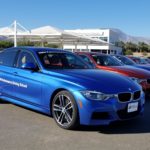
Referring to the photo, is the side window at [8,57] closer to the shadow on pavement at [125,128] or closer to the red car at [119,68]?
the red car at [119,68]

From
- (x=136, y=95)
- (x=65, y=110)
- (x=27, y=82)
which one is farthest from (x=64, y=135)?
(x=27, y=82)

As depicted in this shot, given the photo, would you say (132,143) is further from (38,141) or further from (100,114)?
(38,141)

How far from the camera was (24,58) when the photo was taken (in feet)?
24.6

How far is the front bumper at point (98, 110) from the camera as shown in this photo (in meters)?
5.68

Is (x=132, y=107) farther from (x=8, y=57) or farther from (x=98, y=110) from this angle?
(x=8, y=57)

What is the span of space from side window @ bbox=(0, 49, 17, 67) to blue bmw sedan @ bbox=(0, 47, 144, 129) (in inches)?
1.2

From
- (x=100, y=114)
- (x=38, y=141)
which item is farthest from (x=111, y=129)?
(x=38, y=141)

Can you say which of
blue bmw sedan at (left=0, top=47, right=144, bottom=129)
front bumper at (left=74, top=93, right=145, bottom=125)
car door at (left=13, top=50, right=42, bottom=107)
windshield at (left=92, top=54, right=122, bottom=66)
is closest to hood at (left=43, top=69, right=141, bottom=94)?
blue bmw sedan at (left=0, top=47, right=144, bottom=129)

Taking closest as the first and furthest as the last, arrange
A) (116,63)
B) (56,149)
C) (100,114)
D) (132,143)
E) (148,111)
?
(56,149)
(132,143)
(100,114)
(148,111)
(116,63)

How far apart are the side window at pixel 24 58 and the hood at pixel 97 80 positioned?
84 centimetres

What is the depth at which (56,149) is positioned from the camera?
4934mm

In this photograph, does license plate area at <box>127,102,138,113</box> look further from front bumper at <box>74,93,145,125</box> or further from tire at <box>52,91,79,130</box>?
tire at <box>52,91,79,130</box>

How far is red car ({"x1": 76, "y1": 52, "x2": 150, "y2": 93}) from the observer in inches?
388

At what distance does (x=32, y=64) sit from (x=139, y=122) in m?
2.47
